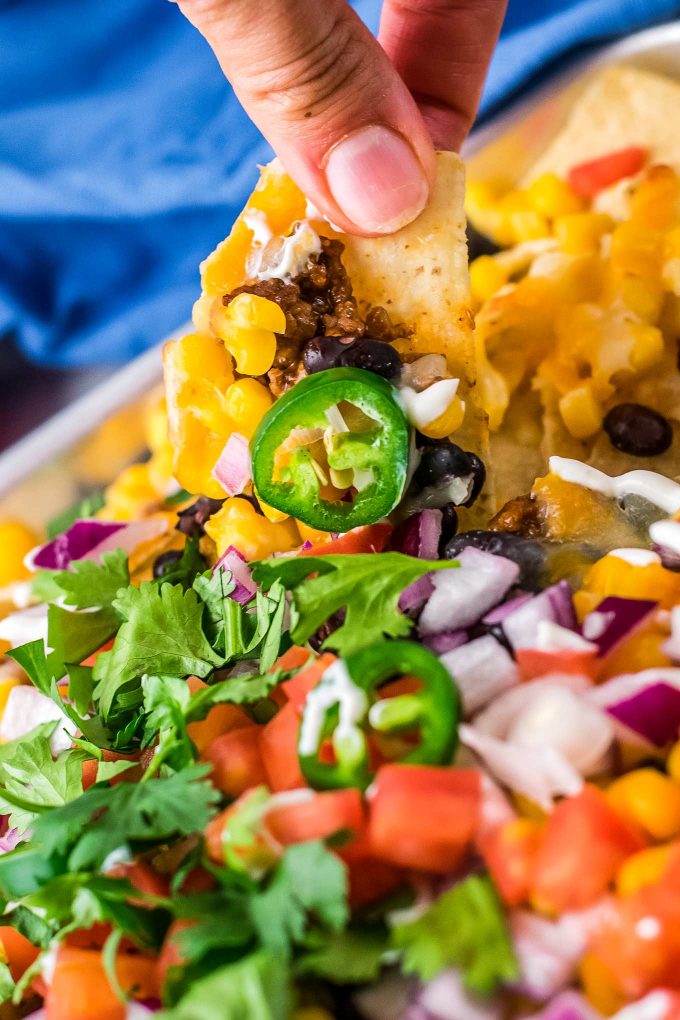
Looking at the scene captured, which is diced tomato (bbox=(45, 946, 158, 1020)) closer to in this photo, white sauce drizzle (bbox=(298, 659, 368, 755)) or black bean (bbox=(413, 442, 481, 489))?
white sauce drizzle (bbox=(298, 659, 368, 755))

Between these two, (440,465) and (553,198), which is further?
(553,198)

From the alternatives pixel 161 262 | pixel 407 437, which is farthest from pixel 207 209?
pixel 407 437

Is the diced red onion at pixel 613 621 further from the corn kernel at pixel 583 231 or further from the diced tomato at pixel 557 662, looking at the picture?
the corn kernel at pixel 583 231

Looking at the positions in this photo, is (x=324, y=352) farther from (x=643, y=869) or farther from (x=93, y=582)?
(x=643, y=869)

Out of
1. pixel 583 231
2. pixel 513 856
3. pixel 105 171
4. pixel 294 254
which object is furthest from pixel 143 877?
pixel 105 171

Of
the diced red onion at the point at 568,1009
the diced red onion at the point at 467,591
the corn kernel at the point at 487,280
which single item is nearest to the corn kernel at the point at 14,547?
the corn kernel at the point at 487,280

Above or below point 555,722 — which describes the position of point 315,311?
above
